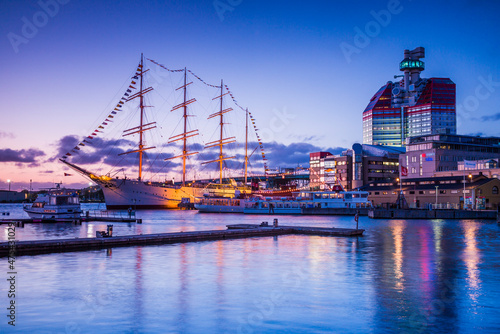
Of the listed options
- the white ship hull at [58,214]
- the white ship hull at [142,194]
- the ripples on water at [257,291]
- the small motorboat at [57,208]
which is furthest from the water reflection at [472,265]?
the white ship hull at [142,194]

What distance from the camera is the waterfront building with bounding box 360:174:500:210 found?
319 feet

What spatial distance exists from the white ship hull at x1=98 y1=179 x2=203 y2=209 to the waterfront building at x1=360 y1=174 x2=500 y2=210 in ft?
196

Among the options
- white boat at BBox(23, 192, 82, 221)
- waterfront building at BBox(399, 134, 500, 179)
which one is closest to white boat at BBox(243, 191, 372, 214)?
waterfront building at BBox(399, 134, 500, 179)

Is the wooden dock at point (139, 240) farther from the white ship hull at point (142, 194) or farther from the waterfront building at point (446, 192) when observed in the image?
the white ship hull at point (142, 194)

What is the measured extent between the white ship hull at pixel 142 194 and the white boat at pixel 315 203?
35478mm

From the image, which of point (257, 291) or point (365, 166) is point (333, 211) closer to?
point (365, 166)

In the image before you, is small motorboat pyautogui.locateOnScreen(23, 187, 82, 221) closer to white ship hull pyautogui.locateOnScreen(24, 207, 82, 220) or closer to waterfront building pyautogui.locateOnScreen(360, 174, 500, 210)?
white ship hull pyautogui.locateOnScreen(24, 207, 82, 220)

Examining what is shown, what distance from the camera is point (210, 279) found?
70.8 feet

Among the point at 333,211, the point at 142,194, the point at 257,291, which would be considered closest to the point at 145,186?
the point at 142,194

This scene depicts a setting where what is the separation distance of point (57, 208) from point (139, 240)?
35.4 m

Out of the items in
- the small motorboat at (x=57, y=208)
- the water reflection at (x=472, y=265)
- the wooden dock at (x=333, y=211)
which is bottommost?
the wooden dock at (x=333, y=211)

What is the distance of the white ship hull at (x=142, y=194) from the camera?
137 m

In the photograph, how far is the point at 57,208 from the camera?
215 feet

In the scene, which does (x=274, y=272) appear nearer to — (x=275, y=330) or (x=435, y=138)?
(x=275, y=330)
